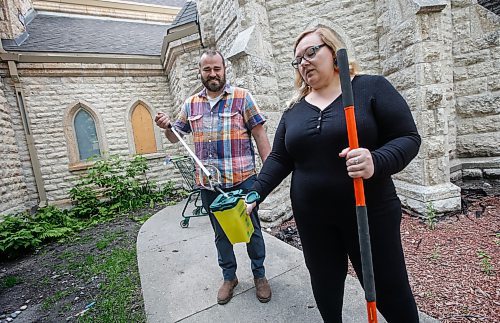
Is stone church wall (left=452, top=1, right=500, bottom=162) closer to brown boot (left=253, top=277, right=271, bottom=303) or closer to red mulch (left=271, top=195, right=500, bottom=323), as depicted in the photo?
red mulch (left=271, top=195, right=500, bottom=323)

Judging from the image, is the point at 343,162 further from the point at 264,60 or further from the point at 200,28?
the point at 200,28

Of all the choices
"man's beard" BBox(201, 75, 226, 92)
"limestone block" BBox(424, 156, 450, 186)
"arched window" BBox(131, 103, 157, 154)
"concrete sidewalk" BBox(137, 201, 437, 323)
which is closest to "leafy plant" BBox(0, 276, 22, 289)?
"concrete sidewalk" BBox(137, 201, 437, 323)

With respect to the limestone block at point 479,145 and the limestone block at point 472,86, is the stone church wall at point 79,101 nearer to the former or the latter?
the limestone block at point 479,145

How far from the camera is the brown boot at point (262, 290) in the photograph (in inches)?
85.4

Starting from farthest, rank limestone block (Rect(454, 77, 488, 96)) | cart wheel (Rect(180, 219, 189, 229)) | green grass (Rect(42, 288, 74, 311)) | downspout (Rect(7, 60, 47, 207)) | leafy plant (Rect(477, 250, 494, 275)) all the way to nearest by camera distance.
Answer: downspout (Rect(7, 60, 47, 207))
cart wheel (Rect(180, 219, 189, 229))
limestone block (Rect(454, 77, 488, 96))
green grass (Rect(42, 288, 74, 311))
leafy plant (Rect(477, 250, 494, 275))

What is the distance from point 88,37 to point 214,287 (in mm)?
10134

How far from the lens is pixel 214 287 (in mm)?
2516

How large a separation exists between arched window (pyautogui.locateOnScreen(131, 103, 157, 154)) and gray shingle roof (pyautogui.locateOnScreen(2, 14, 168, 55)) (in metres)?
1.87

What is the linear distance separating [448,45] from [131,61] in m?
8.09

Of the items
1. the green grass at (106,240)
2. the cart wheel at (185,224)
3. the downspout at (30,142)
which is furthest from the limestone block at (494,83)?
the downspout at (30,142)

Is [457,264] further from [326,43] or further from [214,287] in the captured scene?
[326,43]

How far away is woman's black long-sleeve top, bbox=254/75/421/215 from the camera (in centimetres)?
112

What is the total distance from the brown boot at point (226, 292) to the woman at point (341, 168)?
3.67ft

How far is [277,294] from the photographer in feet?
7.41
